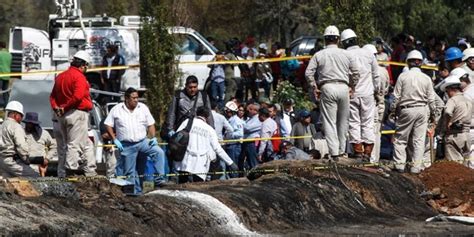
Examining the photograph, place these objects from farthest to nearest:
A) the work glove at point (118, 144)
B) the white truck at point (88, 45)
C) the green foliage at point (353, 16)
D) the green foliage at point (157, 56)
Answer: the white truck at point (88, 45) → the green foliage at point (157, 56) → the green foliage at point (353, 16) → the work glove at point (118, 144)

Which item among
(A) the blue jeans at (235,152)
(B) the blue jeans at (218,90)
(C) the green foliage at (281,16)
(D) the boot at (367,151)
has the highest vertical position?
(C) the green foliage at (281,16)

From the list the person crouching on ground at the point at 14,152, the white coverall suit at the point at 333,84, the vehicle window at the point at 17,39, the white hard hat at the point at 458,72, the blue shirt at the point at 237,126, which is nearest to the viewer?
the person crouching on ground at the point at 14,152

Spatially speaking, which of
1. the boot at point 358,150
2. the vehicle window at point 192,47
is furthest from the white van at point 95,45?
the boot at point 358,150

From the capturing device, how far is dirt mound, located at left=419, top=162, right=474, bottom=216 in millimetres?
19281

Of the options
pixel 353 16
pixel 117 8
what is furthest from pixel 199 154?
pixel 117 8

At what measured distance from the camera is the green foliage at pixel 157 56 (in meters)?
28.8

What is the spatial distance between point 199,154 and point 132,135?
100cm

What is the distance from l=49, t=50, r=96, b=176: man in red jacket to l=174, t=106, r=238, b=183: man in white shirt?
156cm

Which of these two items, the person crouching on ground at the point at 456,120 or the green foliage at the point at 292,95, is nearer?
the person crouching on ground at the point at 456,120

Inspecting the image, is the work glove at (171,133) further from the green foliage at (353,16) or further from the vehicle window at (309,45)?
the vehicle window at (309,45)

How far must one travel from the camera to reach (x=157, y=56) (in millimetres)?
29344

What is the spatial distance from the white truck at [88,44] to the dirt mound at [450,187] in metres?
11.6

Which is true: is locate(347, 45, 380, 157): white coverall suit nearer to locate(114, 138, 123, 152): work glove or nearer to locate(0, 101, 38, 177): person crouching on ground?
locate(114, 138, 123, 152): work glove

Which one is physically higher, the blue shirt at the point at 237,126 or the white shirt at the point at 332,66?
the white shirt at the point at 332,66
